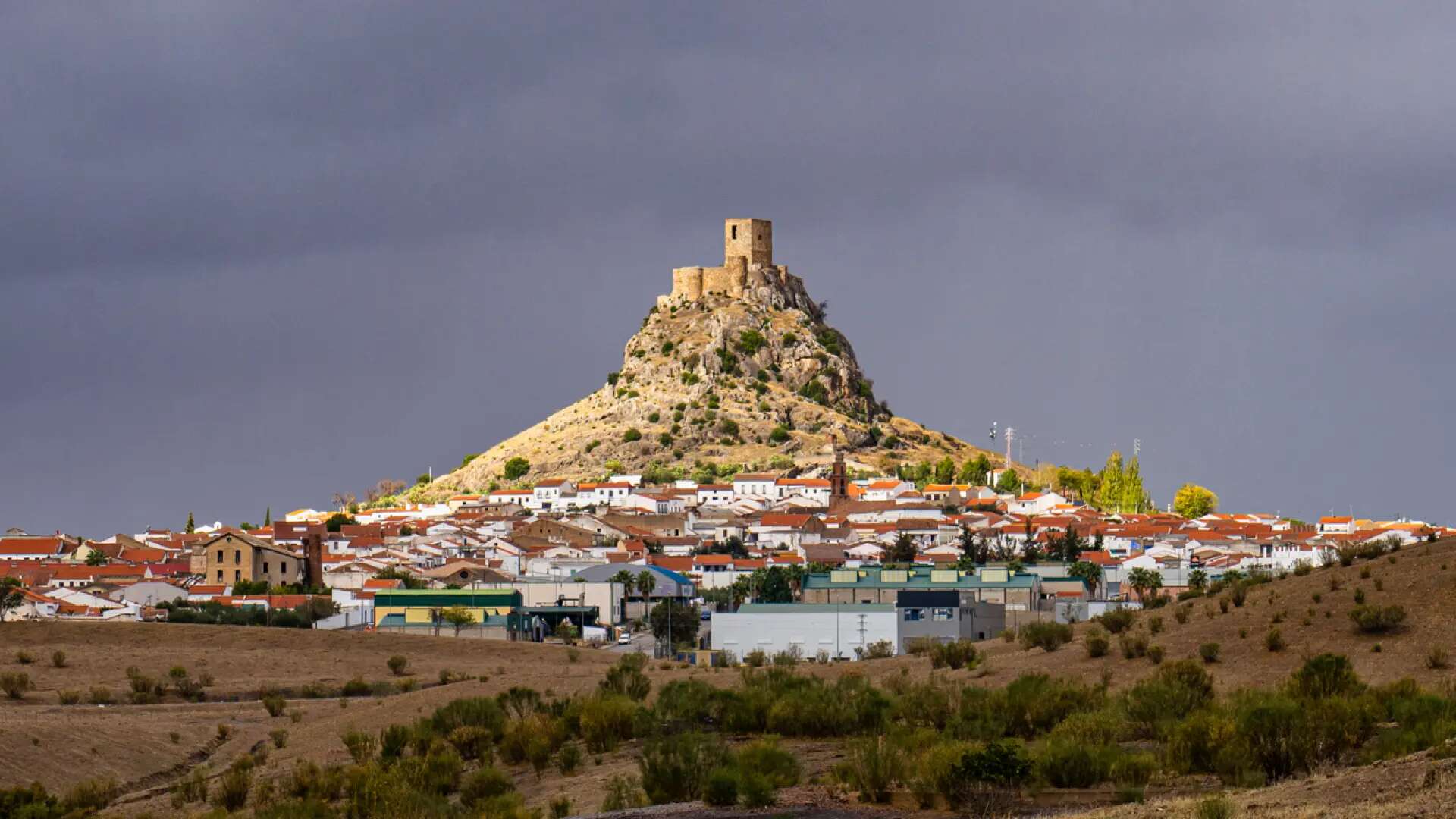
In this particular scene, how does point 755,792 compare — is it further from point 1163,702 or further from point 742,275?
point 742,275

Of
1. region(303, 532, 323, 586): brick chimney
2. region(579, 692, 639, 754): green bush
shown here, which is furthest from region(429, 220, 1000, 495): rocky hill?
region(579, 692, 639, 754): green bush

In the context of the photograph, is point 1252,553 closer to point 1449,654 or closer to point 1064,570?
point 1064,570

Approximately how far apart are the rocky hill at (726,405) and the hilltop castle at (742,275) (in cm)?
14

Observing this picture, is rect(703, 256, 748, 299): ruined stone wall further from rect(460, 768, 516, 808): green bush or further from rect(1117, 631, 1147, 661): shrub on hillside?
rect(460, 768, 516, 808): green bush

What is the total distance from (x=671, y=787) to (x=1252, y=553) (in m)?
83.7

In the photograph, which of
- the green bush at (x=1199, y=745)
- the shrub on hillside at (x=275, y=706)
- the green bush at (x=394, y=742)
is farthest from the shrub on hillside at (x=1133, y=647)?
the shrub on hillside at (x=275, y=706)

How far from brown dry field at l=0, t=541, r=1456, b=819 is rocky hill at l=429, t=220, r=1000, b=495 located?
95877 mm

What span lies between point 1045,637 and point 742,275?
126735mm

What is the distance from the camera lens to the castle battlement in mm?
164000

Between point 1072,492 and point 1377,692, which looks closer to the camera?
point 1377,692

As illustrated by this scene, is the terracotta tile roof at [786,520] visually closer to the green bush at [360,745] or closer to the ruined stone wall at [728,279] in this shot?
the ruined stone wall at [728,279]

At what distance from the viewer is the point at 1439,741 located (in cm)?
2067

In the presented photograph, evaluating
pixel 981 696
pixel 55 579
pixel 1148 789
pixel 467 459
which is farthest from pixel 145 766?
pixel 467 459

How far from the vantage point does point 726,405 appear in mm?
150750
